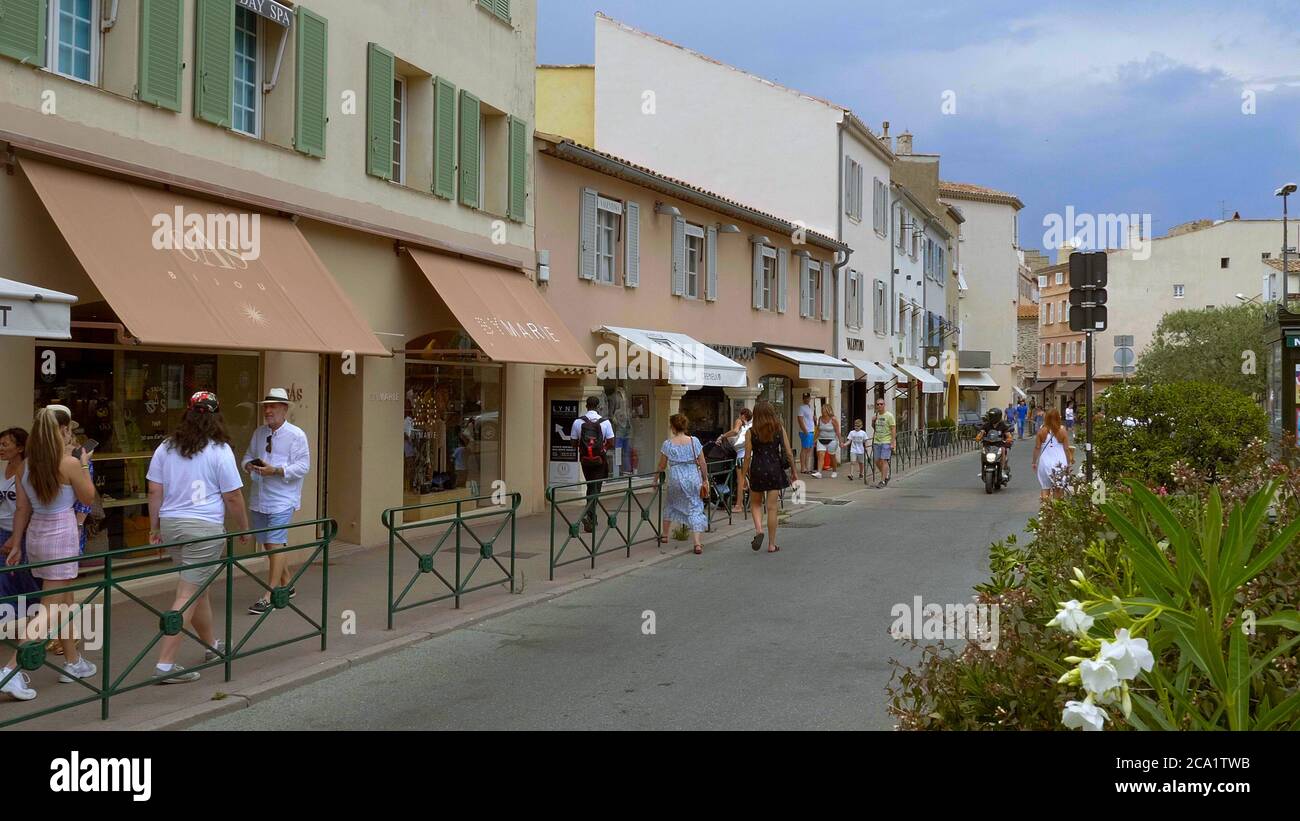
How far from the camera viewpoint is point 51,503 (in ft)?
21.7

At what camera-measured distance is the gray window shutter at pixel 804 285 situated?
29017mm

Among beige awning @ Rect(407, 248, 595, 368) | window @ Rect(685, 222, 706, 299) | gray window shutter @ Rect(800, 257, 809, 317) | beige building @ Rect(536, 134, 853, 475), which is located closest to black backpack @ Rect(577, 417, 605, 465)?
beige awning @ Rect(407, 248, 595, 368)

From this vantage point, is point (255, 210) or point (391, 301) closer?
point (255, 210)

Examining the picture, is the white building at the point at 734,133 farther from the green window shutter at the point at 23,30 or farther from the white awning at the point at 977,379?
the white awning at the point at 977,379

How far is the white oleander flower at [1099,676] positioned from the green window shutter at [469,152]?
13.7 m

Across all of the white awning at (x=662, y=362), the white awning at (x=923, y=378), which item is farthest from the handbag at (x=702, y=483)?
the white awning at (x=923, y=378)

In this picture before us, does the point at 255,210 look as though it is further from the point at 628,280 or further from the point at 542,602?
the point at 628,280

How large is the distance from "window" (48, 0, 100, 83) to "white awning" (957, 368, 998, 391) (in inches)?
2087

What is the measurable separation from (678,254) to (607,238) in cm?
258

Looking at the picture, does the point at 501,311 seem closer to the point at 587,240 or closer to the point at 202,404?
the point at 587,240
